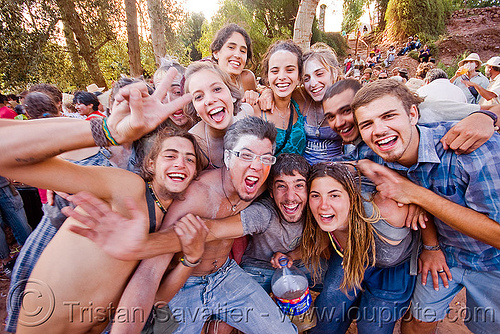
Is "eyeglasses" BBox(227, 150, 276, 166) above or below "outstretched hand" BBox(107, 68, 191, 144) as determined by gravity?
below

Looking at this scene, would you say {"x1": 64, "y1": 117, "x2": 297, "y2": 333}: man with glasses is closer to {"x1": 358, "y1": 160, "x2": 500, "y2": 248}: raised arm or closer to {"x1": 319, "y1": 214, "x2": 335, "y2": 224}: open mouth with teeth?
{"x1": 319, "y1": 214, "x2": 335, "y2": 224}: open mouth with teeth

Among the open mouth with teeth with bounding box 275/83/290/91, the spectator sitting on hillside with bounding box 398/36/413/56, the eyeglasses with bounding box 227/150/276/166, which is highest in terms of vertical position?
the spectator sitting on hillside with bounding box 398/36/413/56

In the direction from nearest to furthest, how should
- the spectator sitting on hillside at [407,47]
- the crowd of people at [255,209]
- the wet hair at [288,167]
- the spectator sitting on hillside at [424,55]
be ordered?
1. the crowd of people at [255,209]
2. the wet hair at [288,167]
3. the spectator sitting on hillside at [424,55]
4. the spectator sitting on hillside at [407,47]

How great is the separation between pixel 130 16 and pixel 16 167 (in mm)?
8557

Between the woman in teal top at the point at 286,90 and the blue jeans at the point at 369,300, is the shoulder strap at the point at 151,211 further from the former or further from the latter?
the blue jeans at the point at 369,300

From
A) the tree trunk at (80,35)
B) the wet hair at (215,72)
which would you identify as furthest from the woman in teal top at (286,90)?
the tree trunk at (80,35)

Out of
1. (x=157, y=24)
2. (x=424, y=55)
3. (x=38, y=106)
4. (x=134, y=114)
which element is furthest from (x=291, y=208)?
(x=424, y=55)

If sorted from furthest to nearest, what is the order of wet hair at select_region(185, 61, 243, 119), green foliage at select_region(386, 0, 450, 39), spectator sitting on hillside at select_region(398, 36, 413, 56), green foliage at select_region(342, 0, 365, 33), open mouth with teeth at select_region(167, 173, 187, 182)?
green foliage at select_region(342, 0, 365, 33) < green foliage at select_region(386, 0, 450, 39) < spectator sitting on hillside at select_region(398, 36, 413, 56) < wet hair at select_region(185, 61, 243, 119) < open mouth with teeth at select_region(167, 173, 187, 182)

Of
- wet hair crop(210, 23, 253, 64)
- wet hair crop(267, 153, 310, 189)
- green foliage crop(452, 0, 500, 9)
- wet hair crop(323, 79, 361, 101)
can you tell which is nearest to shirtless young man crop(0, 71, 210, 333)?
wet hair crop(267, 153, 310, 189)

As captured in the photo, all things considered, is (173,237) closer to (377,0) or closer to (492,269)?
(492,269)

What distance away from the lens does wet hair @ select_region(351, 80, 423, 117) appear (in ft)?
6.43

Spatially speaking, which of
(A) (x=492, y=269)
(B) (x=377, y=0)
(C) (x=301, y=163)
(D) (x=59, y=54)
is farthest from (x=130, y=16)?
(B) (x=377, y=0)

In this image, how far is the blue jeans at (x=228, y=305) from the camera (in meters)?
2.21

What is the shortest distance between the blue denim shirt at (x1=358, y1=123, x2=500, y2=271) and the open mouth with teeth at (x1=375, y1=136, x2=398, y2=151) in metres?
0.21
